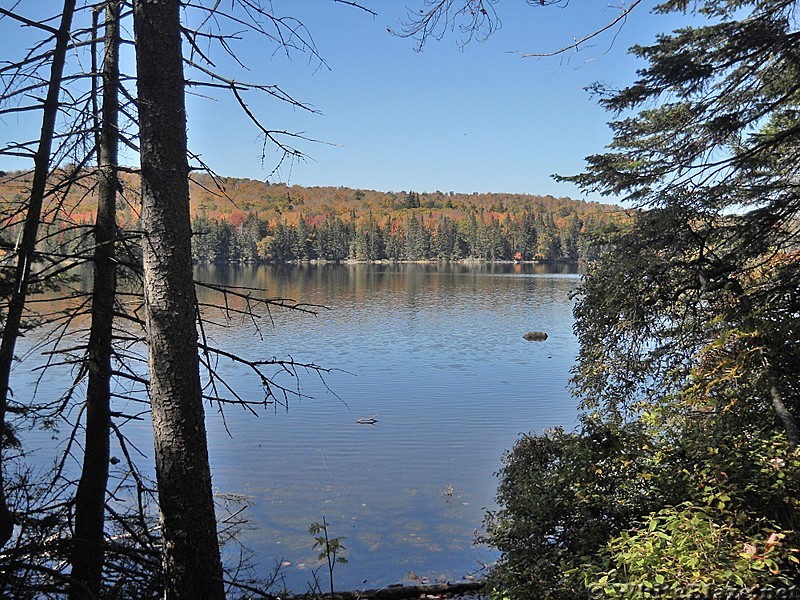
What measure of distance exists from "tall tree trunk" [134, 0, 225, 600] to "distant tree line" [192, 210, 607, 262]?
104 meters

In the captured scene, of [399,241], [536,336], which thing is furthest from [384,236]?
[536,336]

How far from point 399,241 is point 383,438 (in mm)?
109073

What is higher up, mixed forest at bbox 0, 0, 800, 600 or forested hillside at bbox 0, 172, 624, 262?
forested hillside at bbox 0, 172, 624, 262

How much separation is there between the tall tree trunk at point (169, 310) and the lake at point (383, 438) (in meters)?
2.12

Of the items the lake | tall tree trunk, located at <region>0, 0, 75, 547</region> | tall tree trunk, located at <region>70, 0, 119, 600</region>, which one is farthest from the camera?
the lake

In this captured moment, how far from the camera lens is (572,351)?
80.8ft

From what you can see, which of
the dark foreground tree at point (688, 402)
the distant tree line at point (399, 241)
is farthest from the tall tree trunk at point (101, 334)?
the distant tree line at point (399, 241)

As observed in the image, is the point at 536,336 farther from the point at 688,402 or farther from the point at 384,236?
the point at 384,236

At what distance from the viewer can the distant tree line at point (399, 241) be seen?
4218 inches

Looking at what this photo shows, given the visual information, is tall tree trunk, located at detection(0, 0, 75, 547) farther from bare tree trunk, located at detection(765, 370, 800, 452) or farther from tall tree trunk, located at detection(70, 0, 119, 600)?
bare tree trunk, located at detection(765, 370, 800, 452)

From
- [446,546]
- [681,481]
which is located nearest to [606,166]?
[446,546]

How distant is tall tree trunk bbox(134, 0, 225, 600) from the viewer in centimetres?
324

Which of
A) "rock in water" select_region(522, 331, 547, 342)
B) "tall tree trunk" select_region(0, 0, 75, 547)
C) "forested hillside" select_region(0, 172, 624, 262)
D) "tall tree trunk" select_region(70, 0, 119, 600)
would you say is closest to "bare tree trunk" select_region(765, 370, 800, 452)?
"tall tree trunk" select_region(70, 0, 119, 600)

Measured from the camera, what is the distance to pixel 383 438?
45.0ft
